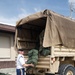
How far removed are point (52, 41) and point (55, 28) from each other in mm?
603

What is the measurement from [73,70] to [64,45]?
1.23 meters

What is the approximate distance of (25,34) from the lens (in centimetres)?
1123

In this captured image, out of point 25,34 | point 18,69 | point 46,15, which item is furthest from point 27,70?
point 46,15

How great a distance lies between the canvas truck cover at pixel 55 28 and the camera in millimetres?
9117

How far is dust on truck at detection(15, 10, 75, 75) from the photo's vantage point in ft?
29.8

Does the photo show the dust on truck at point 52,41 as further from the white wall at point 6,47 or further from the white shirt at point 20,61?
the white wall at point 6,47

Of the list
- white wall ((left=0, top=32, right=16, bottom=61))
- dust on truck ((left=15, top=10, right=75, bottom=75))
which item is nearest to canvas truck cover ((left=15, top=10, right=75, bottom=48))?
dust on truck ((left=15, top=10, right=75, bottom=75))

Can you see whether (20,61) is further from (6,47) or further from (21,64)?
(6,47)

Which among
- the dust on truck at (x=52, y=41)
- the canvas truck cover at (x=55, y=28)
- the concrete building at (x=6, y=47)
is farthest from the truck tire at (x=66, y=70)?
the concrete building at (x=6, y=47)

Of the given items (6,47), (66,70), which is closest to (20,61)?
(66,70)

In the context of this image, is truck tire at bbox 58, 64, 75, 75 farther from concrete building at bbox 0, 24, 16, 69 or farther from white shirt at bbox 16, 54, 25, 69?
concrete building at bbox 0, 24, 16, 69

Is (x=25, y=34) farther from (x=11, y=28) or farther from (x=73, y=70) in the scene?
(x=11, y=28)

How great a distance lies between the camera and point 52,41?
9109 mm

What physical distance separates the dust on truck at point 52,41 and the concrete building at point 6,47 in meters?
4.89
